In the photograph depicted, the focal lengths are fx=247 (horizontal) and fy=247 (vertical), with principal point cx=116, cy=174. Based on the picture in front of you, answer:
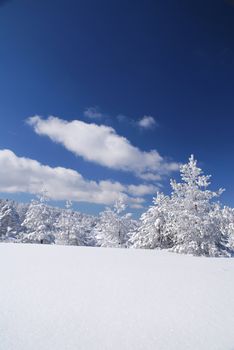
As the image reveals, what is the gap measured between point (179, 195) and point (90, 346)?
20.1 meters

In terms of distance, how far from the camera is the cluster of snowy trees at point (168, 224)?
20.0m

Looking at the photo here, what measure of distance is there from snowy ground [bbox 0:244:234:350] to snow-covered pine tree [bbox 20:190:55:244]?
93.3 feet

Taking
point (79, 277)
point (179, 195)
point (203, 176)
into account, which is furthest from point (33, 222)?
point (79, 277)

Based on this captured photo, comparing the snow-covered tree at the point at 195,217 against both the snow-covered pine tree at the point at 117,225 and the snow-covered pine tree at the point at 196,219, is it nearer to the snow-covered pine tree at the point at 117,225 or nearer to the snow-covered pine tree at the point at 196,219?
the snow-covered pine tree at the point at 196,219

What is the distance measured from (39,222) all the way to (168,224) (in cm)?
1867

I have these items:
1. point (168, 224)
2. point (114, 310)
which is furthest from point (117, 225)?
point (114, 310)

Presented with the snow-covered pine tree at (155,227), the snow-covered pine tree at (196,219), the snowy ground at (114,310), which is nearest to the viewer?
the snowy ground at (114,310)

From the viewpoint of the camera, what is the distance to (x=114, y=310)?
135 inches

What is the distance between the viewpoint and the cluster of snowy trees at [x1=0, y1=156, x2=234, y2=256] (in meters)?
20.0

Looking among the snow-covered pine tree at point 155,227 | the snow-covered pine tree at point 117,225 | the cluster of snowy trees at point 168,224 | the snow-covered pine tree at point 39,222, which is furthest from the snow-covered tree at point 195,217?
the snow-covered pine tree at point 39,222

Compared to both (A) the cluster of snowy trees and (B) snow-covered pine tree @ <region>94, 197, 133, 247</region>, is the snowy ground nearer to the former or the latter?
(A) the cluster of snowy trees

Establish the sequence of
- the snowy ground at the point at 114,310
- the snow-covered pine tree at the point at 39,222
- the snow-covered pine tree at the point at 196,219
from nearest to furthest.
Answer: the snowy ground at the point at 114,310, the snow-covered pine tree at the point at 196,219, the snow-covered pine tree at the point at 39,222

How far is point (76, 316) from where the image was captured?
3174 mm

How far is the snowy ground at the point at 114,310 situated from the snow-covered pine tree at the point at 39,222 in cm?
2843
